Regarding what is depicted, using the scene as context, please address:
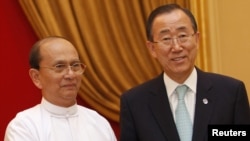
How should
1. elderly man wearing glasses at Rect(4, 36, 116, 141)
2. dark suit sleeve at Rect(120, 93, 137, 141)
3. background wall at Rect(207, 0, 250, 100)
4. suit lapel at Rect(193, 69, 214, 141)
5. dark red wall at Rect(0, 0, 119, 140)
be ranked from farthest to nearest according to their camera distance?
background wall at Rect(207, 0, 250, 100), dark red wall at Rect(0, 0, 119, 140), elderly man wearing glasses at Rect(4, 36, 116, 141), dark suit sleeve at Rect(120, 93, 137, 141), suit lapel at Rect(193, 69, 214, 141)

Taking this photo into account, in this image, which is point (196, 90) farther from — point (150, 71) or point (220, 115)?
point (150, 71)

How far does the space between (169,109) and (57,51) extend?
598mm

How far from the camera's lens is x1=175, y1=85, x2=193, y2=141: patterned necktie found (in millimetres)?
2129

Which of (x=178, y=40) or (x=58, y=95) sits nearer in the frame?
(x=178, y=40)

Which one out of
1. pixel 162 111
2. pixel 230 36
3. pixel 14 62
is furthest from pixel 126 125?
pixel 230 36

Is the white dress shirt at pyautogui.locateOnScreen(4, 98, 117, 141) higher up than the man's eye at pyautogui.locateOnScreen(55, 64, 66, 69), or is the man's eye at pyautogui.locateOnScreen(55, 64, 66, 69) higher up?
the man's eye at pyautogui.locateOnScreen(55, 64, 66, 69)

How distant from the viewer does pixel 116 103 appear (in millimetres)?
3793

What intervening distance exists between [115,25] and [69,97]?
1515 millimetres

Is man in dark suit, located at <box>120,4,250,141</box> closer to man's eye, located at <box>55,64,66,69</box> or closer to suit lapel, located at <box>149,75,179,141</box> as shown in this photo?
suit lapel, located at <box>149,75,179,141</box>

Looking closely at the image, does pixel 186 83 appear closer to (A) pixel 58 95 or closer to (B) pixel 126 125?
(B) pixel 126 125

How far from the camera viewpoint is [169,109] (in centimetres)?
221

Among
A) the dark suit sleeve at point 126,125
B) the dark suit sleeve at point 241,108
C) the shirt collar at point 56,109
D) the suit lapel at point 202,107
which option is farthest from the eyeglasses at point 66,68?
the dark suit sleeve at point 241,108

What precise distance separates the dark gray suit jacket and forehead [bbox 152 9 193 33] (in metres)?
0.24

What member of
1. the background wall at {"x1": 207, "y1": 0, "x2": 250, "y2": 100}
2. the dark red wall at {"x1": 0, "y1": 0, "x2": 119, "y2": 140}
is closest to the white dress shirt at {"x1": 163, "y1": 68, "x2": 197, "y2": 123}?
the dark red wall at {"x1": 0, "y1": 0, "x2": 119, "y2": 140}
